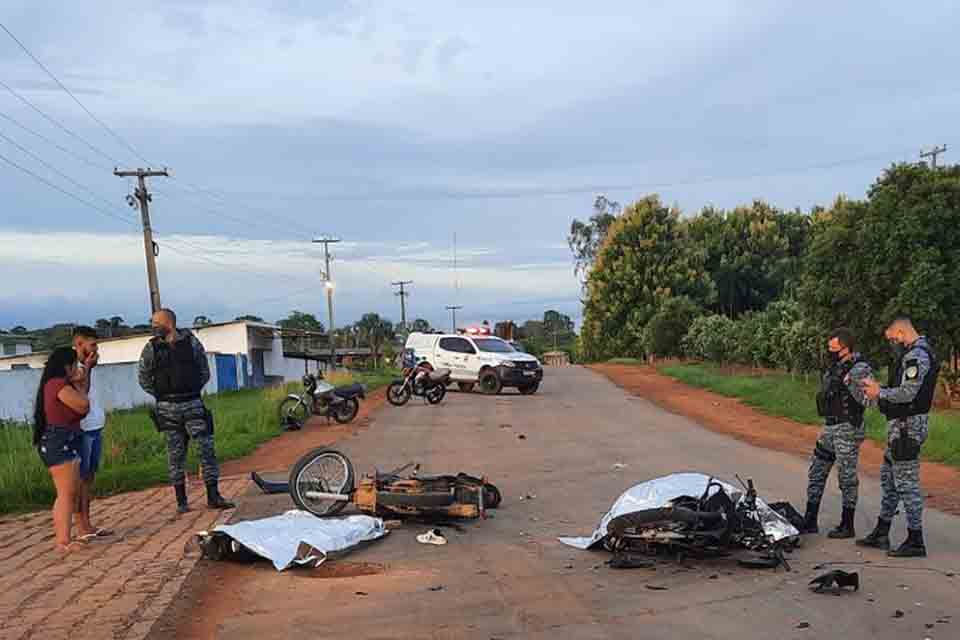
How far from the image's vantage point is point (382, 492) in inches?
333

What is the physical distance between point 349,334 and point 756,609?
331ft

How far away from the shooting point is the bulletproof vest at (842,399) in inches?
303

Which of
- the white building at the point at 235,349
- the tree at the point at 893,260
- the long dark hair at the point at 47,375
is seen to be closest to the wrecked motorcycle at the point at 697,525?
the long dark hair at the point at 47,375

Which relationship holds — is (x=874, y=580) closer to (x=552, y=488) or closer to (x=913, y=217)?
(x=552, y=488)

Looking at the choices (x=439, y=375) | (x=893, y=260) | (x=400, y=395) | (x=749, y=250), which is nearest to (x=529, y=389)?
(x=439, y=375)

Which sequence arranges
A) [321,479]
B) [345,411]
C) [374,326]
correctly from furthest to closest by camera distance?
[374,326]
[345,411]
[321,479]

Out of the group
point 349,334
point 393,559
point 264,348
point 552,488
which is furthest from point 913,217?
point 349,334

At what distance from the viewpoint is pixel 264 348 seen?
55469 millimetres

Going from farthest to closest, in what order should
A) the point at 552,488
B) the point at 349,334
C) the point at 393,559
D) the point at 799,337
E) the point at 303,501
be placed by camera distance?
the point at 349,334
the point at 799,337
the point at 552,488
the point at 303,501
the point at 393,559

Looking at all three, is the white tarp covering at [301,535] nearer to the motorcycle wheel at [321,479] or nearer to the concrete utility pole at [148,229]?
the motorcycle wheel at [321,479]

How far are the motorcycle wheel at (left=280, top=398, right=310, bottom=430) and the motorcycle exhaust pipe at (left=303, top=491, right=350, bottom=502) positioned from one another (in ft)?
34.0

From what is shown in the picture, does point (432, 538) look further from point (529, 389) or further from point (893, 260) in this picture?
point (529, 389)

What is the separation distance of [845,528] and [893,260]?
1193 centimetres

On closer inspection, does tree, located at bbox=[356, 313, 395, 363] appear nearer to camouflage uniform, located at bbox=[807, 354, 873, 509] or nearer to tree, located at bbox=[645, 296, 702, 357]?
tree, located at bbox=[645, 296, 702, 357]
